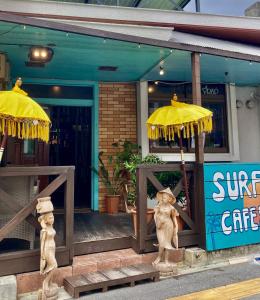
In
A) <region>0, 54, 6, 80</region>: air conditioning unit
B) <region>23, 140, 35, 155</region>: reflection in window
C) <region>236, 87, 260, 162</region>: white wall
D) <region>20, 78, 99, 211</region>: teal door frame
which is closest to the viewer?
<region>0, 54, 6, 80</region>: air conditioning unit

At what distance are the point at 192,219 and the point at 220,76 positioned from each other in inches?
134

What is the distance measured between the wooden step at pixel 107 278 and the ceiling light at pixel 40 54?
3250mm

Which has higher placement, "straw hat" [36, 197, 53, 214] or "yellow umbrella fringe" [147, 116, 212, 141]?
"yellow umbrella fringe" [147, 116, 212, 141]

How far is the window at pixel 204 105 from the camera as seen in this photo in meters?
6.36

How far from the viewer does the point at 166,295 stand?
3107 millimetres

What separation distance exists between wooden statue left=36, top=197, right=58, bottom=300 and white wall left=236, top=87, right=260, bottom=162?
5386 millimetres

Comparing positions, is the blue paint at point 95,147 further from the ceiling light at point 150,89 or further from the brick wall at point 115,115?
the ceiling light at point 150,89

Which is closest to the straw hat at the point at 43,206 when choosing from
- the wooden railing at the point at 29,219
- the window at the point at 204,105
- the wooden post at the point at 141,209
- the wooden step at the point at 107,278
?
the wooden railing at the point at 29,219

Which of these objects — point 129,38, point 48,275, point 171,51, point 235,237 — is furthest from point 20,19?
point 235,237

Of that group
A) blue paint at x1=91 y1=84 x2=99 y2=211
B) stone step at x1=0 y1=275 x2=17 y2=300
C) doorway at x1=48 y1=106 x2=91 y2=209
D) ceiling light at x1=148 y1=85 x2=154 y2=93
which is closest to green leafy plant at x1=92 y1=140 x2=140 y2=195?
blue paint at x1=91 y1=84 x2=99 y2=211

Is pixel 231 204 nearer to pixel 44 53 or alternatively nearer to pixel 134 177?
pixel 134 177

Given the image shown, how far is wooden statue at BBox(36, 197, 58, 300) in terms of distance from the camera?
3018mm

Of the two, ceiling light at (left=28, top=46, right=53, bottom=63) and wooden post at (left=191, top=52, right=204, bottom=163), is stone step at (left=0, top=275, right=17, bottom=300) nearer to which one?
wooden post at (left=191, top=52, right=204, bottom=163)

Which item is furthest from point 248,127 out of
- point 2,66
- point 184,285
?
point 2,66
